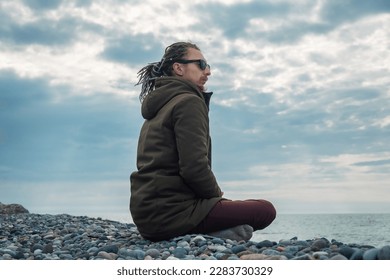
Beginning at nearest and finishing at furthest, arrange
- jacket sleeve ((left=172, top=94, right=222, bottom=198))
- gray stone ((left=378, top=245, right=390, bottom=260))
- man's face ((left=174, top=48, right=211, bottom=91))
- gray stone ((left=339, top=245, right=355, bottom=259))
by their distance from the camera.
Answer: gray stone ((left=378, top=245, right=390, bottom=260)), gray stone ((left=339, top=245, right=355, bottom=259)), jacket sleeve ((left=172, top=94, right=222, bottom=198)), man's face ((left=174, top=48, right=211, bottom=91))

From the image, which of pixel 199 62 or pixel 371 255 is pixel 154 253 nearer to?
pixel 371 255

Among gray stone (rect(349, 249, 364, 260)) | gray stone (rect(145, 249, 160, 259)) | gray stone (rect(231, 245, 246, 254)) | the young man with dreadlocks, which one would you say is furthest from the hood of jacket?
gray stone (rect(349, 249, 364, 260))

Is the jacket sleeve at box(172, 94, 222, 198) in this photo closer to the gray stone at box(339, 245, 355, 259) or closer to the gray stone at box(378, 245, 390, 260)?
the gray stone at box(339, 245, 355, 259)

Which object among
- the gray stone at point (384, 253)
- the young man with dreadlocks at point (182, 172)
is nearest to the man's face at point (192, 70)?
the young man with dreadlocks at point (182, 172)

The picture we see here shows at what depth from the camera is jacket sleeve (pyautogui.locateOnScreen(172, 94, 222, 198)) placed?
16.8 ft

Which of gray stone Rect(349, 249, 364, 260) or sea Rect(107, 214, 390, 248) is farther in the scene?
sea Rect(107, 214, 390, 248)

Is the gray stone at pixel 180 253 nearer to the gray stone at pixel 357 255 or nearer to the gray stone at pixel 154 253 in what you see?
the gray stone at pixel 154 253

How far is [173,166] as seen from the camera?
5.36 m

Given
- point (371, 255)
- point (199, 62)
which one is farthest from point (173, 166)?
point (371, 255)

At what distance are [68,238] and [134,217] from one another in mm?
2189

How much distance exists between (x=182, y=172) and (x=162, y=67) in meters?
1.45
